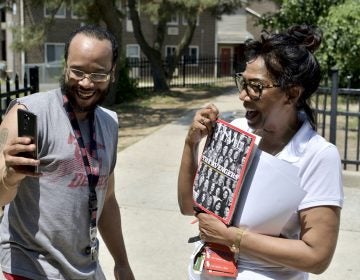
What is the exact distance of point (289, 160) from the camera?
6.38 ft

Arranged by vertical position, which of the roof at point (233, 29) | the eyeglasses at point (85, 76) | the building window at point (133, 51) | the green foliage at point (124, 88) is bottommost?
the green foliage at point (124, 88)

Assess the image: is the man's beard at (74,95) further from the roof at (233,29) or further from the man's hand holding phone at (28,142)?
the roof at (233,29)

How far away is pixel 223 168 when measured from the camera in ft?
6.43

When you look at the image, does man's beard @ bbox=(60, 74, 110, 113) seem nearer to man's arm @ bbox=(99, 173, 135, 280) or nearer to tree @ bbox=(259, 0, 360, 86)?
man's arm @ bbox=(99, 173, 135, 280)

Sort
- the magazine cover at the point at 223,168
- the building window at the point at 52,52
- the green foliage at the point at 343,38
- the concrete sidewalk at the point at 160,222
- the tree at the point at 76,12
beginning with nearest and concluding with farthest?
the magazine cover at the point at 223,168 < the concrete sidewalk at the point at 160,222 < the green foliage at the point at 343,38 < the tree at the point at 76,12 < the building window at the point at 52,52

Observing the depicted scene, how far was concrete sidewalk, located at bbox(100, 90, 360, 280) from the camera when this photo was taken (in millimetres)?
4441

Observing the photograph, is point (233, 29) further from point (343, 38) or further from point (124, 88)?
point (343, 38)

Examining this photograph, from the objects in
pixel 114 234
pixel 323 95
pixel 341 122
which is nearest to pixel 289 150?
pixel 114 234

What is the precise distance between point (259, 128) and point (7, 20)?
108ft

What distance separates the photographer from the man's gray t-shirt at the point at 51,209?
6.90ft

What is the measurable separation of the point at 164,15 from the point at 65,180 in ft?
58.3

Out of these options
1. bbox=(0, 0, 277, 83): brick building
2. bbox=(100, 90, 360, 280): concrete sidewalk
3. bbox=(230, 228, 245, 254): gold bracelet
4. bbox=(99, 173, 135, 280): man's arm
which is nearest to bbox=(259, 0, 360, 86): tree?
bbox=(100, 90, 360, 280): concrete sidewalk

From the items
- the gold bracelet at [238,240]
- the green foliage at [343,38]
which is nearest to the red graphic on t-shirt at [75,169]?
the gold bracelet at [238,240]

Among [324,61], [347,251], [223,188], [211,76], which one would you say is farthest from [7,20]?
[223,188]
